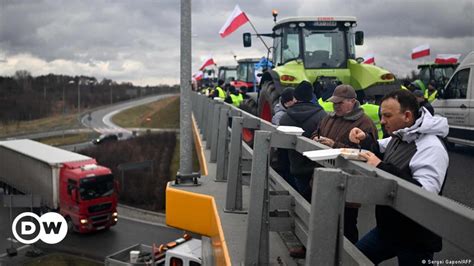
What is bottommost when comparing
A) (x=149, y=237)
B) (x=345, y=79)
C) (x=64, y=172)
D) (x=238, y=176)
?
(x=149, y=237)

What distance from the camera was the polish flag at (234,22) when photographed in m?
14.7

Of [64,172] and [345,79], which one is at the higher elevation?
[345,79]

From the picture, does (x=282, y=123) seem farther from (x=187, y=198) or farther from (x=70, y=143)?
(x=70, y=143)

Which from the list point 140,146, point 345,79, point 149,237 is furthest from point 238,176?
point 140,146

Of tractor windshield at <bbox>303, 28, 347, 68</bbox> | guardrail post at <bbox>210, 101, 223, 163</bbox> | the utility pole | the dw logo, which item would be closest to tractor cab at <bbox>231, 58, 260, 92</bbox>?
the dw logo

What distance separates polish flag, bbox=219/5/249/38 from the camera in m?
14.7

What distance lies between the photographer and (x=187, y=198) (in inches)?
243

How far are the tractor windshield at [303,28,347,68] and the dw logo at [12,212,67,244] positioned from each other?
15.8 meters

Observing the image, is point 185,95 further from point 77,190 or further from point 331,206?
point 77,190

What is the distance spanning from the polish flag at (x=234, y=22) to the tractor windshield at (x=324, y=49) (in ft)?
15.0

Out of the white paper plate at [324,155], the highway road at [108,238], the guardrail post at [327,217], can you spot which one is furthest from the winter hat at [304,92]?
the highway road at [108,238]

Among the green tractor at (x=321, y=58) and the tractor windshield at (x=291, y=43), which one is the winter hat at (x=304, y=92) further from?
the tractor windshield at (x=291, y=43)

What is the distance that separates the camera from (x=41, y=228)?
71.6ft

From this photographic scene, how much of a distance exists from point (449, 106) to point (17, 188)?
24.2m
